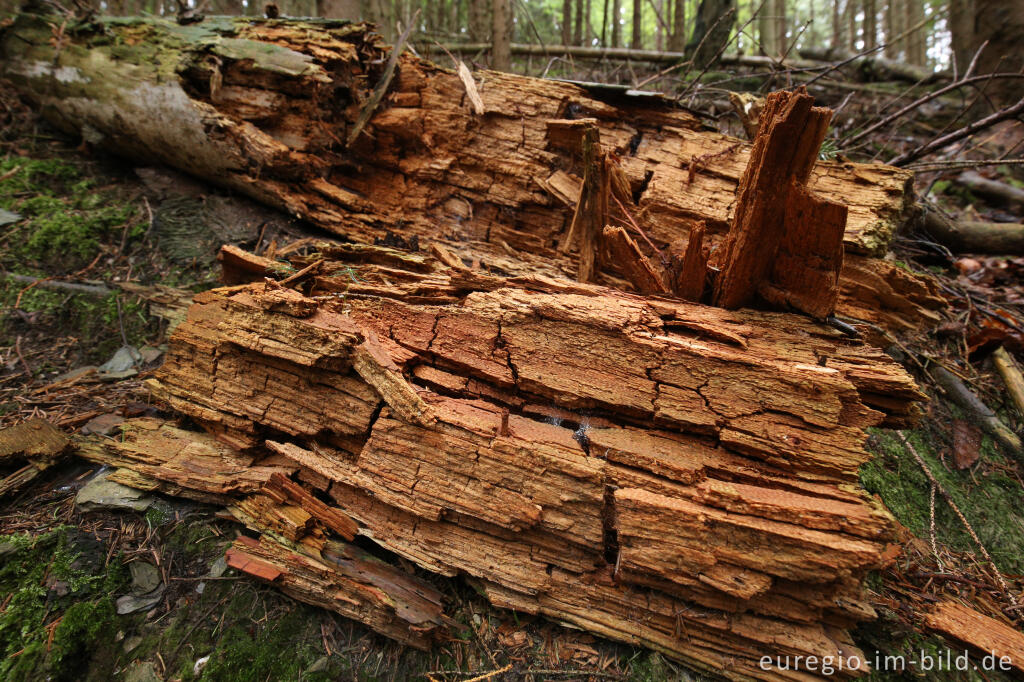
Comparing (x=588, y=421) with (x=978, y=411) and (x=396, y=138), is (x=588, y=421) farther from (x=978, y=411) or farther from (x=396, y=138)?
(x=396, y=138)

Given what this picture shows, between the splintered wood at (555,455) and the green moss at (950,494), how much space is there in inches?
19.2

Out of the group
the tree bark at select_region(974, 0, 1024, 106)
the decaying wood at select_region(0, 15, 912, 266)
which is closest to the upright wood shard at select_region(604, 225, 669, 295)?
the decaying wood at select_region(0, 15, 912, 266)

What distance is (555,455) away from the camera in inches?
80.2

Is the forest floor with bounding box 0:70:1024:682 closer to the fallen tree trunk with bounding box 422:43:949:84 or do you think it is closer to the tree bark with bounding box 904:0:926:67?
the fallen tree trunk with bounding box 422:43:949:84

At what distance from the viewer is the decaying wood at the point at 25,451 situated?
237 centimetres

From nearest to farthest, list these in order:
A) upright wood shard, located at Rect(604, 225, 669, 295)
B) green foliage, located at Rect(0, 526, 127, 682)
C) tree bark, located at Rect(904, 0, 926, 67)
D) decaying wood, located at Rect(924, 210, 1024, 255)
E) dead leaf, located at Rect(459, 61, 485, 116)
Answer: green foliage, located at Rect(0, 526, 127, 682)
upright wood shard, located at Rect(604, 225, 669, 295)
dead leaf, located at Rect(459, 61, 485, 116)
decaying wood, located at Rect(924, 210, 1024, 255)
tree bark, located at Rect(904, 0, 926, 67)

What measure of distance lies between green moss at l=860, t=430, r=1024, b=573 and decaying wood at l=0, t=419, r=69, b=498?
4.81 metres

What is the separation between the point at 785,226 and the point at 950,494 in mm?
2065

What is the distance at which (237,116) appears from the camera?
3.69 metres

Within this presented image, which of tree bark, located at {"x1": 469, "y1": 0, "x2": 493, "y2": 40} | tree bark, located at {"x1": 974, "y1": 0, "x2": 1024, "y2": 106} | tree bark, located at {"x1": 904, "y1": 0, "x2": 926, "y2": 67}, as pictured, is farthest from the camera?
tree bark, located at {"x1": 904, "y1": 0, "x2": 926, "y2": 67}

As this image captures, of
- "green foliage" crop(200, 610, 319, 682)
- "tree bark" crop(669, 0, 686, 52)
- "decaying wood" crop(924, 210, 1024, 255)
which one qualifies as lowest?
"green foliage" crop(200, 610, 319, 682)

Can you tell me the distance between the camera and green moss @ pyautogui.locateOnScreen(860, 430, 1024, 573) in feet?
8.40

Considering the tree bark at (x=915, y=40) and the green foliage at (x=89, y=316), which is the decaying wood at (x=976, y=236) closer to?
the green foliage at (x=89, y=316)

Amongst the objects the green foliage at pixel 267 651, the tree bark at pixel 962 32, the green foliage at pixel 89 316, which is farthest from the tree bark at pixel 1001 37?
the green foliage at pixel 89 316
